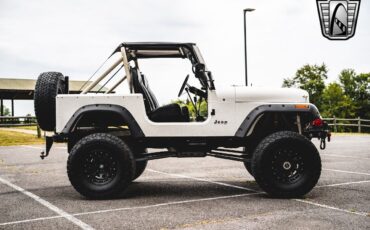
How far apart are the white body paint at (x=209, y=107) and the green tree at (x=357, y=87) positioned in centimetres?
7338

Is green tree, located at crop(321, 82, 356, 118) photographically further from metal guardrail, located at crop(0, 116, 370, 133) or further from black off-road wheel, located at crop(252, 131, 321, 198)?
black off-road wheel, located at crop(252, 131, 321, 198)

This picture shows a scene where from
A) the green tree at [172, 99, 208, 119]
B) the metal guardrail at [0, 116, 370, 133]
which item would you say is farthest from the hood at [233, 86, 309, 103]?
the metal guardrail at [0, 116, 370, 133]

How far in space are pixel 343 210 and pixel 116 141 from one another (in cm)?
298

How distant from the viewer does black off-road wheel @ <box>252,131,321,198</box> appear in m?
6.19

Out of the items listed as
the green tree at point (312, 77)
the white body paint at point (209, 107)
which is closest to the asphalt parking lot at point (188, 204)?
the white body paint at point (209, 107)

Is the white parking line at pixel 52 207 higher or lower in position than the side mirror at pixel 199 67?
lower

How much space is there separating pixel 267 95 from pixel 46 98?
122 inches

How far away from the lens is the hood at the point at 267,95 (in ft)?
21.2

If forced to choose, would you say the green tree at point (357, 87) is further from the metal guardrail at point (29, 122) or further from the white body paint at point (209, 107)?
the white body paint at point (209, 107)

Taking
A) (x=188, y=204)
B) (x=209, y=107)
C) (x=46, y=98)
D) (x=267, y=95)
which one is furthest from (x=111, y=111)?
(x=267, y=95)

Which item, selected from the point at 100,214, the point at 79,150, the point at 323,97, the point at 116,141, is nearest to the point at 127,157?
the point at 116,141

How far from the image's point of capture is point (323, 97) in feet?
231

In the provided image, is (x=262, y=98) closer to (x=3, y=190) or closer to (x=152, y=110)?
(x=152, y=110)

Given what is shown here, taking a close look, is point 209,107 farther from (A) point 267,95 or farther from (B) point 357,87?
(B) point 357,87
